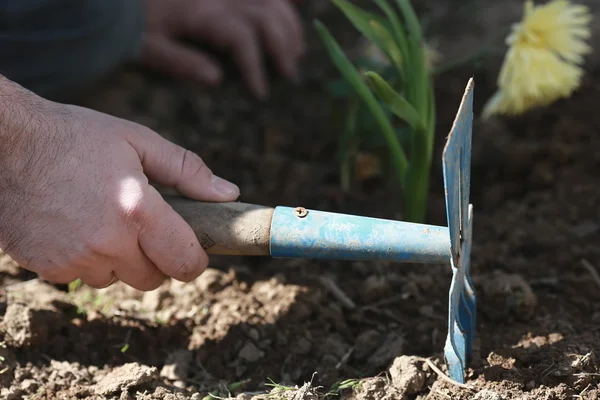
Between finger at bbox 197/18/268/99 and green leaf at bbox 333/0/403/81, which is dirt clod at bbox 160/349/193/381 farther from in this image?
finger at bbox 197/18/268/99

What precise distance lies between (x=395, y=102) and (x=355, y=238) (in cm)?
35

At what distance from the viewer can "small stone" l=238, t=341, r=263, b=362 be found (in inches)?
62.4

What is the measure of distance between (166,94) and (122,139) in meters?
1.32

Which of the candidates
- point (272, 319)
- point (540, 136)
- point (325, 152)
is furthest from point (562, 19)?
point (272, 319)

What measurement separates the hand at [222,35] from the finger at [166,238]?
1.39 metres

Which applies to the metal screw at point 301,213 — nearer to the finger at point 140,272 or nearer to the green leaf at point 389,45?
the finger at point 140,272

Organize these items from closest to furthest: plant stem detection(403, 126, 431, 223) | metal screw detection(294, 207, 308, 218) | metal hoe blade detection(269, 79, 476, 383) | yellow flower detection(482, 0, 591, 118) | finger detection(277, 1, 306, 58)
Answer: metal hoe blade detection(269, 79, 476, 383), metal screw detection(294, 207, 308, 218), plant stem detection(403, 126, 431, 223), yellow flower detection(482, 0, 591, 118), finger detection(277, 1, 306, 58)

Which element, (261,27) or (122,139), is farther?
(261,27)

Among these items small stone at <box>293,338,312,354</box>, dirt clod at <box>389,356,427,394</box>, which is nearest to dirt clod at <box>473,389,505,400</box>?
dirt clod at <box>389,356,427,394</box>

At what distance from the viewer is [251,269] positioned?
6.30 feet

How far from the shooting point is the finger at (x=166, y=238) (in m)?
1.42

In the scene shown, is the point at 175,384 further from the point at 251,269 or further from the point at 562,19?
the point at 562,19

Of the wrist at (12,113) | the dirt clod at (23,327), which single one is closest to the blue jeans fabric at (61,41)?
the wrist at (12,113)

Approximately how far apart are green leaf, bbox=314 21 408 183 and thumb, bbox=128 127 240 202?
0.40 m
